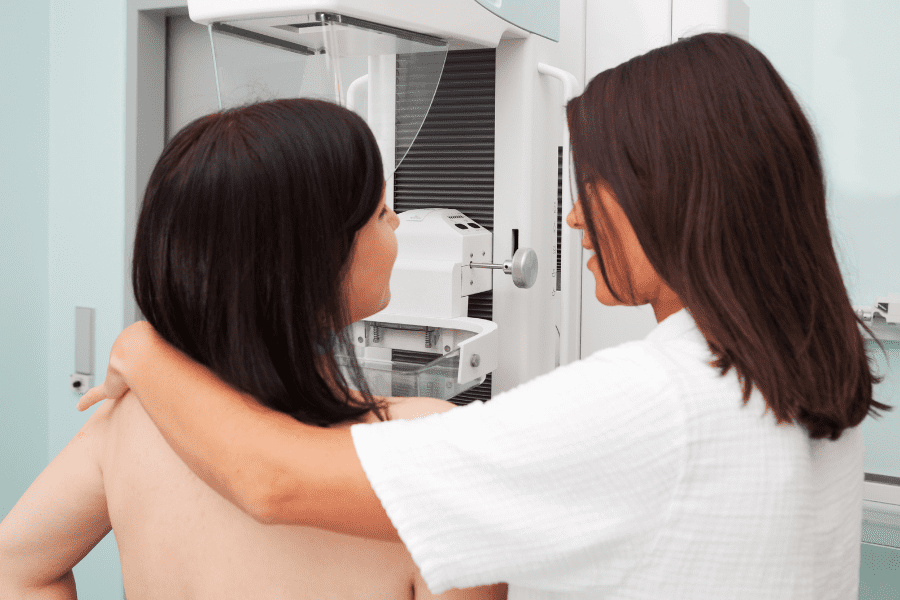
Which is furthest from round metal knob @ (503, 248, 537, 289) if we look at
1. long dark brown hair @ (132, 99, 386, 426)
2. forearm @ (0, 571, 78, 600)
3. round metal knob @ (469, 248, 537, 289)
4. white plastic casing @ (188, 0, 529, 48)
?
forearm @ (0, 571, 78, 600)

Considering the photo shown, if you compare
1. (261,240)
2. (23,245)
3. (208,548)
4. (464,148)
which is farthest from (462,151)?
(23,245)

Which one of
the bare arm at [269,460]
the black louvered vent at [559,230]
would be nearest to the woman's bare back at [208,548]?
the bare arm at [269,460]

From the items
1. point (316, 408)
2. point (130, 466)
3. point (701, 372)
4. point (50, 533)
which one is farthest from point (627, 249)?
point (50, 533)

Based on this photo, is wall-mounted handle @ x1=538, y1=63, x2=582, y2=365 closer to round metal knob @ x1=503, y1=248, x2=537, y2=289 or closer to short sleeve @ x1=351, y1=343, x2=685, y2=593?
round metal knob @ x1=503, y1=248, x2=537, y2=289

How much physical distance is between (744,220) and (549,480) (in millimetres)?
282

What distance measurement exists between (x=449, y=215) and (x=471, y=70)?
300mm

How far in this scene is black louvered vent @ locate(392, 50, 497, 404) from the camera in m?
1.55

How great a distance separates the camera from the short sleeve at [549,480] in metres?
0.60

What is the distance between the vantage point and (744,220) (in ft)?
2.19

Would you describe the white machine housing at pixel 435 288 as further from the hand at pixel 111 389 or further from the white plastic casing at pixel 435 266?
the hand at pixel 111 389

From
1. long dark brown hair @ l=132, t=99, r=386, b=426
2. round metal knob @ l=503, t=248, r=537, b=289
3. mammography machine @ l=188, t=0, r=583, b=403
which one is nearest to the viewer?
long dark brown hair @ l=132, t=99, r=386, b=426

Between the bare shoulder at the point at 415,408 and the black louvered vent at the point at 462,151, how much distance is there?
2.11 ft

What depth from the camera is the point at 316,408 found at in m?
0.79

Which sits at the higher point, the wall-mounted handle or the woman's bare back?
the wall-mounted handle
